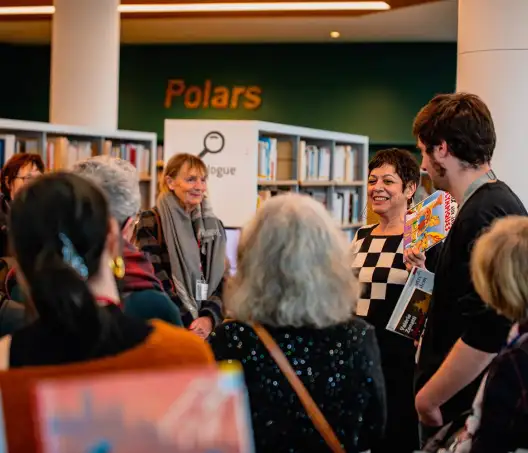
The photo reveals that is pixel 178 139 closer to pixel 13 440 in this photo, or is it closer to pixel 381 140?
pixel 13 440

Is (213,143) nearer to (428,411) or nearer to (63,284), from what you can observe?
(428,411)

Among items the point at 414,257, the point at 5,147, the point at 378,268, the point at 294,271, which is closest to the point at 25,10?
the point at 5,147

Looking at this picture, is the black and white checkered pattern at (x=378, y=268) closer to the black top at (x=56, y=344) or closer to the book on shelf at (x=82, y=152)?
the black top at (x=56, y=344)

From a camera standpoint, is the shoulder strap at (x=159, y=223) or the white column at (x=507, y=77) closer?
the shoulder strap at (x=159, y=223)

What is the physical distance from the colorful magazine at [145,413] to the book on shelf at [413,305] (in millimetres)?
1752

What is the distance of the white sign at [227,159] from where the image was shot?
→ 21.6 ft

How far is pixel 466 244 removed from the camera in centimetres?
260

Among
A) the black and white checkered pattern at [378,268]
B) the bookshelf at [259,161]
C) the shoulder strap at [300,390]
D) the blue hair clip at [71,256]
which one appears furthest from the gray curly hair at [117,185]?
the bookshelf at [259,161]

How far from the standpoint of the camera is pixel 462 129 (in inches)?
107

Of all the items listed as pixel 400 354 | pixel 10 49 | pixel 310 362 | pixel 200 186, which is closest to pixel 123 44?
pixel 10 49

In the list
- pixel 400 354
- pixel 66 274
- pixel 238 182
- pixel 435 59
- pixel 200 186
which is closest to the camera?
pixel 66 274

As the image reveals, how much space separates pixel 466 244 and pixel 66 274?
1.36 metres

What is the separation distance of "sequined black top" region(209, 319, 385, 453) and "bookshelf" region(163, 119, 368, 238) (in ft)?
13.9

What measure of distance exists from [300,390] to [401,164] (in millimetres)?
2022
